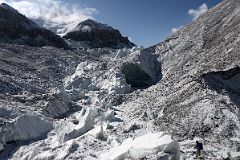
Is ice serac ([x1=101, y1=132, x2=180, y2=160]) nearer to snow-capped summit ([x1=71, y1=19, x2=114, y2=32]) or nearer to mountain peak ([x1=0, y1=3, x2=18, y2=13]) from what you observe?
mountain peak ([x1=0, y1=3, x2=18, y2=13])

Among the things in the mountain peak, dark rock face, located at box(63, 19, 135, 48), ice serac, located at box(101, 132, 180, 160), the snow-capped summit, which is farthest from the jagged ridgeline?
the snow-capped summit

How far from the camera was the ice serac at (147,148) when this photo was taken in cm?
1952

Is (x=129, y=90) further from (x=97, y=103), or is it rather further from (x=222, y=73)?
(x=222, y=73)

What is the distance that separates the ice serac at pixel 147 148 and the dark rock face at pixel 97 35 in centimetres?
7867

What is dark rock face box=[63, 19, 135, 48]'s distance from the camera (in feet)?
335

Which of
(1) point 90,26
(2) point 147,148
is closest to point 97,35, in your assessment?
(1) point 90,26

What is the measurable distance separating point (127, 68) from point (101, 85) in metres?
4.59

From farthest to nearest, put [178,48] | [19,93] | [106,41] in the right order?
[106,41], [178,48], [19,93]

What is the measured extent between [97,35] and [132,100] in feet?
214

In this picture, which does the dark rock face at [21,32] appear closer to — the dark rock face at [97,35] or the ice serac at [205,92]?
the dark rock face at [97,35]

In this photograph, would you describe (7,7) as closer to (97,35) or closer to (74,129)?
(97,35)

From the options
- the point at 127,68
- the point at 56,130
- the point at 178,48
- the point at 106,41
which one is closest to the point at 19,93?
the point at 56,130

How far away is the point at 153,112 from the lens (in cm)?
2998

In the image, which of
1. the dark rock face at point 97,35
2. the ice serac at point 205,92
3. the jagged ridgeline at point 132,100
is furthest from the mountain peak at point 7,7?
the ice serac at point 205,92
